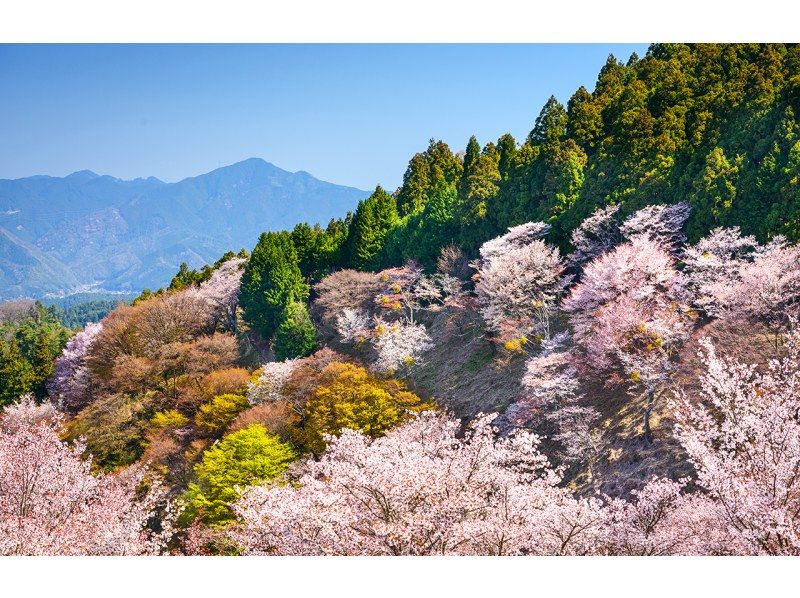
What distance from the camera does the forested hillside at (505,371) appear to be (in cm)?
785

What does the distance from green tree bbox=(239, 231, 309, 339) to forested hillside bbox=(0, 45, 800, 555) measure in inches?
4.7

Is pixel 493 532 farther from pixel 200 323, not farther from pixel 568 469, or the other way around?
pixel 200 323

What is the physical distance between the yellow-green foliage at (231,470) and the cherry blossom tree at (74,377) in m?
12.3

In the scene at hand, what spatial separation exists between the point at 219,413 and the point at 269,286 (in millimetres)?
7340

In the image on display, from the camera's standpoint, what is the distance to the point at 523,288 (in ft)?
56.4

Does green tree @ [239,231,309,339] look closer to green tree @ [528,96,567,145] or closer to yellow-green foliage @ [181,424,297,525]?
yellow-green foliage @ [181,424,297,525]

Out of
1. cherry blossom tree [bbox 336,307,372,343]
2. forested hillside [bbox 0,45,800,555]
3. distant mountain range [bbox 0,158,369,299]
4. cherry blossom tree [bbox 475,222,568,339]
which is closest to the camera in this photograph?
forested hillside [bbox 0,45,800,555]

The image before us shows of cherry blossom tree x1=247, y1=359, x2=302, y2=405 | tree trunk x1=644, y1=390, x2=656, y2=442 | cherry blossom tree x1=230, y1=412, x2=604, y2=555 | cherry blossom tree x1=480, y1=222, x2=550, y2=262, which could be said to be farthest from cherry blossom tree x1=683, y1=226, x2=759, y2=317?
cherry blossom tree x1=247, y1=359, x2=302, y2=405

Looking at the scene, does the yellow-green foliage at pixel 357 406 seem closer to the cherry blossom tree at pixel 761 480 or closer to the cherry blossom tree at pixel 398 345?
the cherry blossom tree at pixel 398 345

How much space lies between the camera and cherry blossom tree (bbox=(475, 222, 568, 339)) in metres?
16.8

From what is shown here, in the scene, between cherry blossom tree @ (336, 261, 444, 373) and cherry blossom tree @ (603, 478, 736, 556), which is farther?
cherry blossom tree @ (336, 261, 444, 373)

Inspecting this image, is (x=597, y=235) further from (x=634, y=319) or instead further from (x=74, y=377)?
(x=74, y=377)

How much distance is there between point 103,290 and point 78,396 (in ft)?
353

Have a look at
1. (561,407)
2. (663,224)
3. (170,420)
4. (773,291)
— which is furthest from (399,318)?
(773,291)
